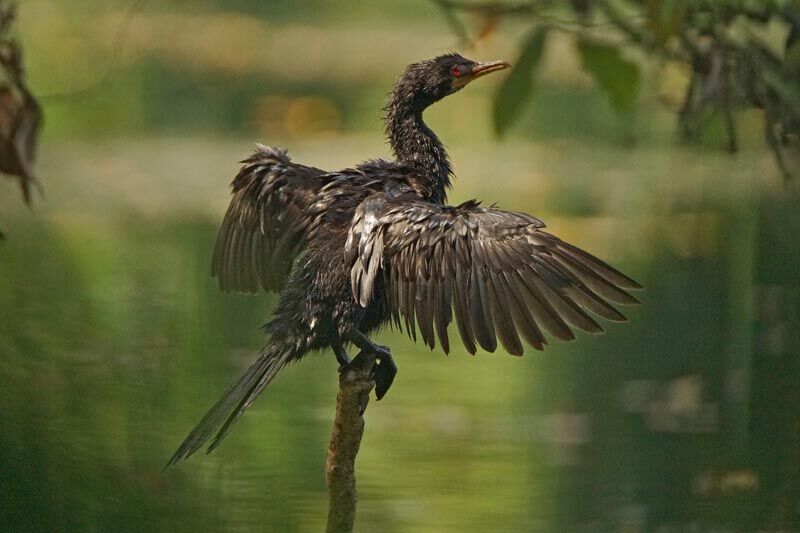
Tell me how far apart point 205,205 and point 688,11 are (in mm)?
4368

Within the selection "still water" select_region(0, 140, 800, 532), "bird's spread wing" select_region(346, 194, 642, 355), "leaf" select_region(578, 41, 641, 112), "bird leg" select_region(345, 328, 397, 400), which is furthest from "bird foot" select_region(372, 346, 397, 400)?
"leaf" select_region(578, 41, 641, 112)

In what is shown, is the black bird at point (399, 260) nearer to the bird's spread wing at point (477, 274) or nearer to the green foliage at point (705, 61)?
the bird's spread wing at point (477, 274)

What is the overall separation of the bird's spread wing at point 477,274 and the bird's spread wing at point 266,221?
30cm

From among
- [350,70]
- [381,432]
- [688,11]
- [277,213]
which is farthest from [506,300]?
[350,70]

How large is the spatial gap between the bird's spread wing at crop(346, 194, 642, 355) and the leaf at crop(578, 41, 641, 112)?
1.30 metres

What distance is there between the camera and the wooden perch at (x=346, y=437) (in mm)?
3719

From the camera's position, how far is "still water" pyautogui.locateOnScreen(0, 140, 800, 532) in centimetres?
436

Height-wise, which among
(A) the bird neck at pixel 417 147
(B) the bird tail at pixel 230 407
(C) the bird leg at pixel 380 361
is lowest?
(B) the bird tail at pixel 230 407

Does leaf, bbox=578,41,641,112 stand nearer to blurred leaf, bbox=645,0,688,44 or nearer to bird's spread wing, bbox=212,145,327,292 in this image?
blurred leaf, bbox=645,0,688,44

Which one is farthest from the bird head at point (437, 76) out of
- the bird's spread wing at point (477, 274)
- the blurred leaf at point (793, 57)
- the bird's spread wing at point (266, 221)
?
the blurred leaf at point (793, 57)

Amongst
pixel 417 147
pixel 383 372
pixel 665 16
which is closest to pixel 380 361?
pixel 383 372

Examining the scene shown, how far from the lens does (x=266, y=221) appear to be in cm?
438

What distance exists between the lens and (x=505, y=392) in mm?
6340

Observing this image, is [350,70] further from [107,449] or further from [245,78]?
[107,449]
